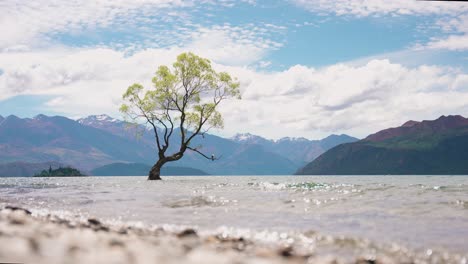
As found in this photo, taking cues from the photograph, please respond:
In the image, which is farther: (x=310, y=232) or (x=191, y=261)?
(x=310, y=232)

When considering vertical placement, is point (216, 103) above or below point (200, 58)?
below

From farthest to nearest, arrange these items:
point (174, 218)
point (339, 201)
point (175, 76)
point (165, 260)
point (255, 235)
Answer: point (175, 76), point (339, 201), point (174, 218), point (255, 235), point (165, 260)

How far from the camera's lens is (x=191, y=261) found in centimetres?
537

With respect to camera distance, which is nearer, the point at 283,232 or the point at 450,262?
the point at 450,262

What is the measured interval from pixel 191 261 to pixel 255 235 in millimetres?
6082

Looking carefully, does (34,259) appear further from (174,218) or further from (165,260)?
(174,218)

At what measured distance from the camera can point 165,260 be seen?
5.27 m

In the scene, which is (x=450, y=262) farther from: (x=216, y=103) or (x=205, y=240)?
(x=216, y=103)

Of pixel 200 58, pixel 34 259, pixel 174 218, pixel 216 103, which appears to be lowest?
pixel 174 218

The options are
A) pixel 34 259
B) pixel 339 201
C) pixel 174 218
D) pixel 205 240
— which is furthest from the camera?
pixel 339 201

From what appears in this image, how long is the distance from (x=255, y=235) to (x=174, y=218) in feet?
16.1

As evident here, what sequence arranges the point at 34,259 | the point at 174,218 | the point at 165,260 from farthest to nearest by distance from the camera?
the point at 174,218 → the point at 165,260 → the point at 34,259

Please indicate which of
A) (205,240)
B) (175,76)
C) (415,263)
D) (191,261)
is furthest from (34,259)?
(175,76)

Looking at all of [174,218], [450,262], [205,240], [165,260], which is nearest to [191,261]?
[165,260]
